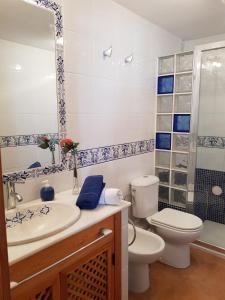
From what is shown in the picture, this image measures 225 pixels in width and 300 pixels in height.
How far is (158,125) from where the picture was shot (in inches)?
102

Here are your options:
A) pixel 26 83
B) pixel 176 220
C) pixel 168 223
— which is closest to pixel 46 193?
pixel 26 83

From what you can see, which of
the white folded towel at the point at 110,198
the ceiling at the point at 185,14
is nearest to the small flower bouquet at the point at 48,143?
the white folded towel at the point at 110,198

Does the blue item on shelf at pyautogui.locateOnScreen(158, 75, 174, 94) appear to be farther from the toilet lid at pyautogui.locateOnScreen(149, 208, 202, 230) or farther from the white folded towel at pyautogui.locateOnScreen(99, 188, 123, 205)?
the white folded towel at pyautogui.locateOnScreen(99, 188, 123, 205)

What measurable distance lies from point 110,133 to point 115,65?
0.58 meters

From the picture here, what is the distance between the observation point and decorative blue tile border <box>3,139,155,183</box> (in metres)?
1.43

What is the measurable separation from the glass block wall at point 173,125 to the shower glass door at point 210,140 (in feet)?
0.35

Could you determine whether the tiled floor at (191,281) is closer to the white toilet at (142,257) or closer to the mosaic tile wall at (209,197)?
the white toilet at (142,257)

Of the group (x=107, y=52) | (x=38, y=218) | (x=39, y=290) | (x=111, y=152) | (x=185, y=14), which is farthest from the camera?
(x=185, y=14)

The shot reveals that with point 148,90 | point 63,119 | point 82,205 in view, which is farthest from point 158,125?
point 82,205

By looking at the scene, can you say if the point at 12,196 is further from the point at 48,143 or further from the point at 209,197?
the point at 209,197

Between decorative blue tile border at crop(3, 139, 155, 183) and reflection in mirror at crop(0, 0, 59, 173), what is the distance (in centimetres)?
5

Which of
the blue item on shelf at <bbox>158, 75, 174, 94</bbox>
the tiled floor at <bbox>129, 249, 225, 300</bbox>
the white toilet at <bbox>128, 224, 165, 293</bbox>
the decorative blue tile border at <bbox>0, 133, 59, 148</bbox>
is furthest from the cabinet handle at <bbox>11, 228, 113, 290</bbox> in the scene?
the blue item on shelf at <bbox>158, 75, 174, 94</bbox>

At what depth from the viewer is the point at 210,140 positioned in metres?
2.47

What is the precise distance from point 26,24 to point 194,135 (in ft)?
5.91
